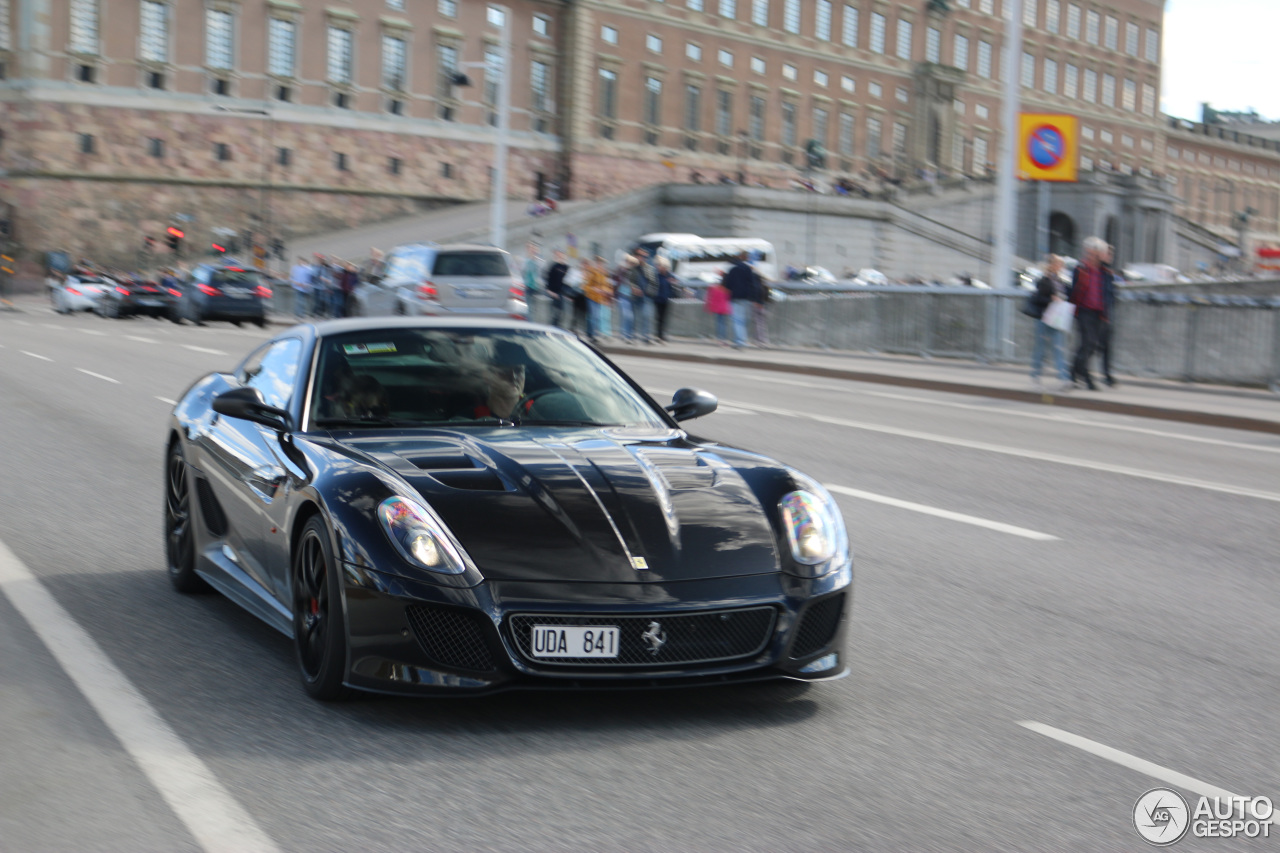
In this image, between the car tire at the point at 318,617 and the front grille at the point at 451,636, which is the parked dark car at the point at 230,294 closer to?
the car tire at the point at 318,617

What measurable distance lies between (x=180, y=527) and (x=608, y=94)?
7226 cm

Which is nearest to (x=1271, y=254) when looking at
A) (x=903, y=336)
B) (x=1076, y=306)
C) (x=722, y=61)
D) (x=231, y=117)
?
(x=722, y=61)

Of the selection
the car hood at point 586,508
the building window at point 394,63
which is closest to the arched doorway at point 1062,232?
the building window at point 394,63

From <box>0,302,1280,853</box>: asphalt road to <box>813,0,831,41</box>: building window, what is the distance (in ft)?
271

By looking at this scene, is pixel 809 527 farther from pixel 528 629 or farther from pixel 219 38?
pixel 219 38

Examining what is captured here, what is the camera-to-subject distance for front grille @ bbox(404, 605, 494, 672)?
4.73 metres

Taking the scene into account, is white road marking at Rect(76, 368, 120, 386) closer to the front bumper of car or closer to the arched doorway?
the front bumper of car

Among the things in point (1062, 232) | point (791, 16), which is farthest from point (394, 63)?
point (1062, 232)

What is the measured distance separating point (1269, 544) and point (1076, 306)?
1219 cm

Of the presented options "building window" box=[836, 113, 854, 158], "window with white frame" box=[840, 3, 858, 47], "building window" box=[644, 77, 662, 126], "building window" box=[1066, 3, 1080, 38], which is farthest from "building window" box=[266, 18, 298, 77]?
"building window" box=[1066, 3, 1080, 38]

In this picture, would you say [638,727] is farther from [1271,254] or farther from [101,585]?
[1271,254]

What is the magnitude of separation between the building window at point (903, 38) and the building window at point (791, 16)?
30.5 ft

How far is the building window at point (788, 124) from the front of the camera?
87062mm

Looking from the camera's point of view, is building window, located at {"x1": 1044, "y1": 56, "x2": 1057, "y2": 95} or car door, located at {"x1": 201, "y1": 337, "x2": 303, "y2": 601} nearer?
car door, located at {"x1": 201, "y1": 337, "x2": 303, "y2": 601}
